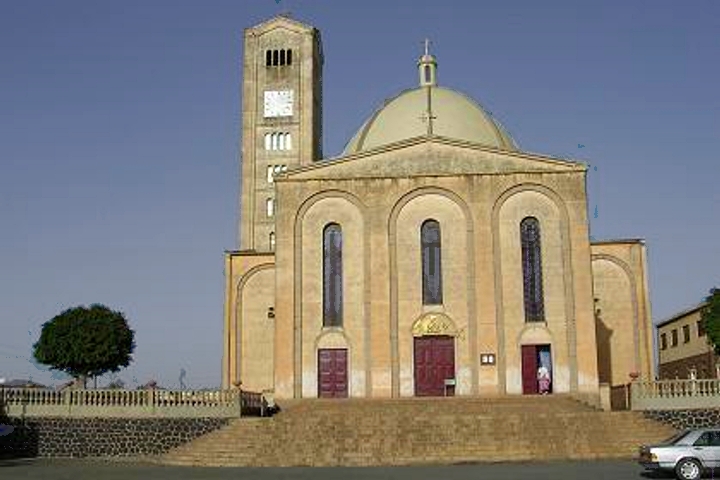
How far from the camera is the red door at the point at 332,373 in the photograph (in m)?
34.7

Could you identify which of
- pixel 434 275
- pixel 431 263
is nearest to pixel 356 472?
pixel 434 275

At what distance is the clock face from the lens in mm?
56438

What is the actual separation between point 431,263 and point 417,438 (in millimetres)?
10485

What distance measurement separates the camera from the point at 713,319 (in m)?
37.2

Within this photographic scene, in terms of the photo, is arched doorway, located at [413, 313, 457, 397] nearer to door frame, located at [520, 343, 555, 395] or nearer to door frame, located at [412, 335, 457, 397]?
door frame, located at [412, 335, 457, 397]

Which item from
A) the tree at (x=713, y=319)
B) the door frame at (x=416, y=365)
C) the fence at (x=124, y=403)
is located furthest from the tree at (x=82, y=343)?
the tree at (x=713, y=319)

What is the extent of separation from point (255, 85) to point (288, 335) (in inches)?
1040

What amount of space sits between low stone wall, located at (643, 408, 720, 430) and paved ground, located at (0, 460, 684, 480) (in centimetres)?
569

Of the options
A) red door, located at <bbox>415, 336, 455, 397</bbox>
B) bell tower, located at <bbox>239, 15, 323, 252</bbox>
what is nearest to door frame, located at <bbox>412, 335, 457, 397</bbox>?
red door, located at <bbox>415, 336, 455, 397</bbox>

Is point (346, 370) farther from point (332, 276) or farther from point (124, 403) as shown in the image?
point (124, 403)

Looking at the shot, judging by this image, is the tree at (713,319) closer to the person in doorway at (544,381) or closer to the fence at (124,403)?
the person in doorway at (544,381)

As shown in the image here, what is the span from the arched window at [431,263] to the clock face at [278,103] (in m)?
23.2

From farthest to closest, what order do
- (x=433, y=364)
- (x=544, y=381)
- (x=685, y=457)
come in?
(x=433, y=364), (x=544, y=381), (x=685, y=457)

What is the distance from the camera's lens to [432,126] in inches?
1618
